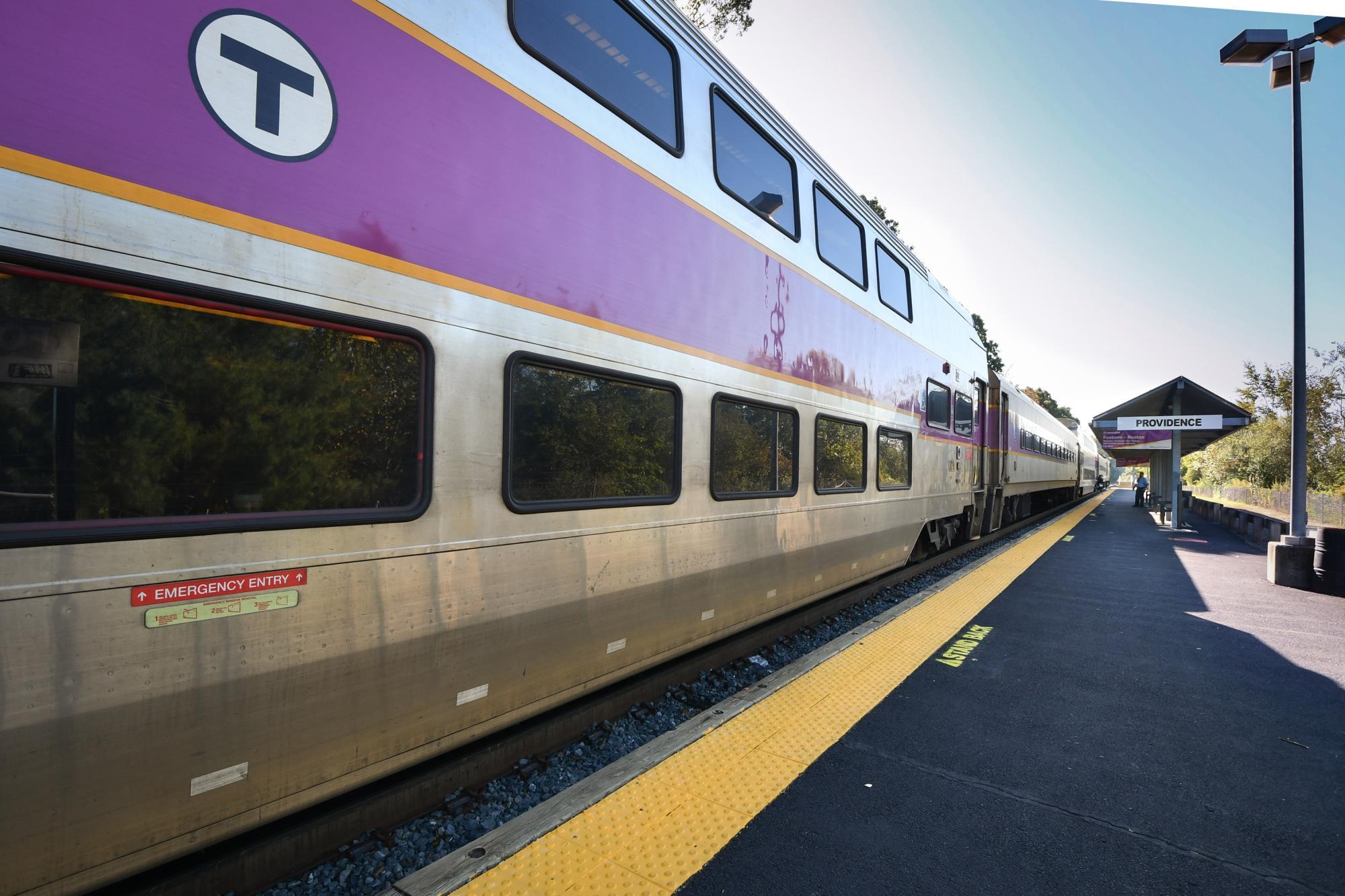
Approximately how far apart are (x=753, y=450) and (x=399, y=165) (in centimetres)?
281

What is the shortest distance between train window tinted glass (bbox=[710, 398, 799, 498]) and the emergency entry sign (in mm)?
2423

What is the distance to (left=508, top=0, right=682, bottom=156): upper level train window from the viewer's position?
295 centimetres

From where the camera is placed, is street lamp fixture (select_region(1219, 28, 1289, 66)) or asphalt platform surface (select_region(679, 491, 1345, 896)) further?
street lamp fixture (select_region(1219, 28, 1289, 66))

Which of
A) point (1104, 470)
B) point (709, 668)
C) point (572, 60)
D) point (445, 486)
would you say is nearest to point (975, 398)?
point (709, 668)

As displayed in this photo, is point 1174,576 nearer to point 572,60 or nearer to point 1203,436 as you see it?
point 572,60

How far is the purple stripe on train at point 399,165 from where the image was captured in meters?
1.65

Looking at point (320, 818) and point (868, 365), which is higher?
point (868, 365)

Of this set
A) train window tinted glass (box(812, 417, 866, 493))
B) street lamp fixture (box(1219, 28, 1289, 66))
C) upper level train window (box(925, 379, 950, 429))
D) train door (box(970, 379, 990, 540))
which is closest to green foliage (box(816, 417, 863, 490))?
train window tinted glass (box(812, 417, 866, 493))

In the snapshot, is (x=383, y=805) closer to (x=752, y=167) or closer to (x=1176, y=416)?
(x=752, y=167)

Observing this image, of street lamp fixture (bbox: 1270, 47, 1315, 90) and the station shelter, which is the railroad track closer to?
street lamp fixture (bbox: 1270, 47, 1315, 90)

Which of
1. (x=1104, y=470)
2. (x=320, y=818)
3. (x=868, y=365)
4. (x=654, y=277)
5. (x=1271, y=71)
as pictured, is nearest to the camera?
(x=320, y=818)

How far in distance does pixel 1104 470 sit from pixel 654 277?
211ft

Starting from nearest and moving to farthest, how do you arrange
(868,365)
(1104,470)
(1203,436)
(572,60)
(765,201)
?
(572,60) < (765,201) < (868,365) < (1203,436) < (1104,470)

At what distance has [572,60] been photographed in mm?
3119
